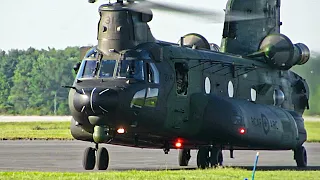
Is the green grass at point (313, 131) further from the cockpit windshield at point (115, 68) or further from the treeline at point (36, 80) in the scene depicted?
the treeline at point (36, 80)

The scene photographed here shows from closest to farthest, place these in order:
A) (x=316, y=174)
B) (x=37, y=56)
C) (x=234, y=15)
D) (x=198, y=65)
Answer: (x=316, y=174)
(x=198, y=65)
(x=234, y=15)
(x=37, y=56)

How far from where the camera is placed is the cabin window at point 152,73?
2745 centimetres

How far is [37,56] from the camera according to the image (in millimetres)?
128000

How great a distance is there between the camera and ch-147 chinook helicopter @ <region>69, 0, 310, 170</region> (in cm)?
2684

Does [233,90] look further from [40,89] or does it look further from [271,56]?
[40,89]

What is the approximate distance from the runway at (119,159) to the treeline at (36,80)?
58617 millimetres

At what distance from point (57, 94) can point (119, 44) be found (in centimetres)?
8343

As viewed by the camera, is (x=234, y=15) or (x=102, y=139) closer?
(x=102, y=139)

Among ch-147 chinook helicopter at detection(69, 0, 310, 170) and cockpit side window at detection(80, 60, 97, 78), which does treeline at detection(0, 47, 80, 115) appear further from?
cockpit side window at detection(80, 60, 97, 78)

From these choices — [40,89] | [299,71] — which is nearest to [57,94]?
[40,89]

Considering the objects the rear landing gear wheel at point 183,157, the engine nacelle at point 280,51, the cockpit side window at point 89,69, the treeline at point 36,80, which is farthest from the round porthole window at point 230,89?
the treeline at point 36,80

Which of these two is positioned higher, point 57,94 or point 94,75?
point 94,75

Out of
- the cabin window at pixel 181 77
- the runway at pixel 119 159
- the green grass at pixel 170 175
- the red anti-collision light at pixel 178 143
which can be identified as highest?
the cabin window at pixel 181 77

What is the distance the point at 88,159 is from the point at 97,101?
106 inches
